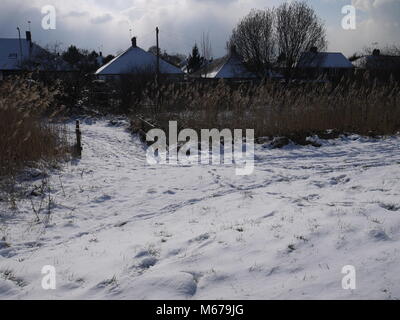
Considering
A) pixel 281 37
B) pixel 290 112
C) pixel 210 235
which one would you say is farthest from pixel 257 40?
pixel 210 235

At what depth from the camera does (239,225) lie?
4379 millimetres

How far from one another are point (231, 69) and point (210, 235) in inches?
1469

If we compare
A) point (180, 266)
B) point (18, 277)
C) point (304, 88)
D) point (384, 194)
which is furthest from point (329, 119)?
point (18, 277)

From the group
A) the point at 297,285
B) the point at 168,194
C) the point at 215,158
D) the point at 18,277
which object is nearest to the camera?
the point at 297,285

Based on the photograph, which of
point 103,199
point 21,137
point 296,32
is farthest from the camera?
point 296,32

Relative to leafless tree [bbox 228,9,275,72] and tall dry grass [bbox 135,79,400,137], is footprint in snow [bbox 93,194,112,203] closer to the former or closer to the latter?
tall dry grass [bbox 135,79,400,137]

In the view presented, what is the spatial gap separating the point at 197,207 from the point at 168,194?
88cm

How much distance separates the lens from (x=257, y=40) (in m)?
34.4

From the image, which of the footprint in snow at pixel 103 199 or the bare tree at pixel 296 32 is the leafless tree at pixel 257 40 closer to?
the bare tree at pixel 296 32

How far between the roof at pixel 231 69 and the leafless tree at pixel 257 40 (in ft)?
4.86

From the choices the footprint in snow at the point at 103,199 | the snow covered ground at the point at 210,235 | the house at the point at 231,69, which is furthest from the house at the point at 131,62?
the footprint in snow at the point at 103,199

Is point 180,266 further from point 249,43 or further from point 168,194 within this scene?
point 249,43

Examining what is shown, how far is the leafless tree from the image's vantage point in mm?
33906

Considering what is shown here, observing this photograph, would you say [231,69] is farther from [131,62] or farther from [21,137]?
[21,137]
